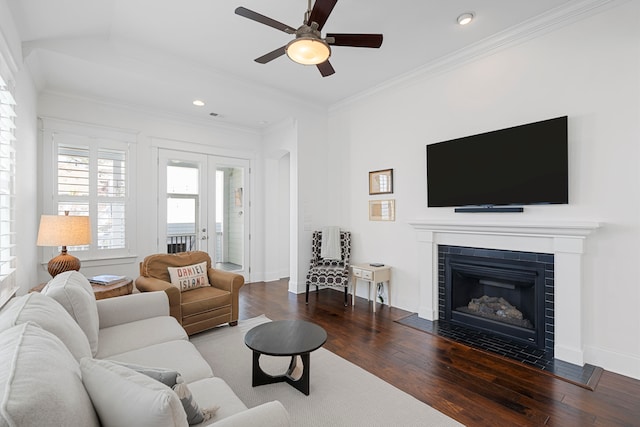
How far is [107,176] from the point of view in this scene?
4.57 meters

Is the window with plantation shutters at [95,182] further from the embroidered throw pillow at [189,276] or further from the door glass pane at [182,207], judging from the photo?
the embroidered throw pillow at [189,276]

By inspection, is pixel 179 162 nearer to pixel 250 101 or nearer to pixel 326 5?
pixel 250 101

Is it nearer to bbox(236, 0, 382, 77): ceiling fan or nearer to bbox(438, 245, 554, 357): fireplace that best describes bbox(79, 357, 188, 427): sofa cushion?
bbox(236, 0, 382, 77): ceiling fan

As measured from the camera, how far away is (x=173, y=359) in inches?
76.6

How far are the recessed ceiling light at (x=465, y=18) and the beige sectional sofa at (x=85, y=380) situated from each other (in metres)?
3.49

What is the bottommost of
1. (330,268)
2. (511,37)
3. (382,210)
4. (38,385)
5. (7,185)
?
(330,268)

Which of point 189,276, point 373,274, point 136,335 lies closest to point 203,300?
point 189,276

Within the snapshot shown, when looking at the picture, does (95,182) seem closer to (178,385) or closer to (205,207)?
(205,207)

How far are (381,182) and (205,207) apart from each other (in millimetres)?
3022

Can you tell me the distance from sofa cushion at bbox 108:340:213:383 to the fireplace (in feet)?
9.50

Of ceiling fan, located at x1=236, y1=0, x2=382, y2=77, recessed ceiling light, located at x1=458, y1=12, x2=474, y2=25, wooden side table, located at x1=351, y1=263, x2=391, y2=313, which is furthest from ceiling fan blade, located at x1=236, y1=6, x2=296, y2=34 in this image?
wooden side table, located at x1=351, y1=263, x2=391, y2=313

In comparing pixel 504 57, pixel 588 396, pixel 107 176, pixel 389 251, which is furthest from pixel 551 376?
pixel 107 176

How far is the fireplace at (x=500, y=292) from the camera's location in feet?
9.87

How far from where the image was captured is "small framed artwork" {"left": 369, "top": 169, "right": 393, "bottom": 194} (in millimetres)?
4508
